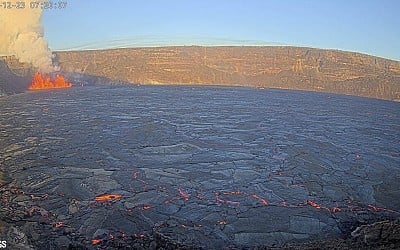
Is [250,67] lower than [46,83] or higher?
higher

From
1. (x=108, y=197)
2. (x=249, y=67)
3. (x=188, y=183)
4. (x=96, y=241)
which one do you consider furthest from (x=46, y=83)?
(x=96, y=241)

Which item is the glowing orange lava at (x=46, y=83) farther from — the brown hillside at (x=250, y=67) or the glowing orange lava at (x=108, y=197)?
the glowing orange lava at (x=108, y=197)

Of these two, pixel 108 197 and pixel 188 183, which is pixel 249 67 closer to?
pixel 188 183

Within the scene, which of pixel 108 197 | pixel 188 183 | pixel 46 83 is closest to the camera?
pixel 108 197

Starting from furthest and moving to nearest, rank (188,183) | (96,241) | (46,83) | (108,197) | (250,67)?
(250,67), (46,83), (188,183), (108,197), (96,241)

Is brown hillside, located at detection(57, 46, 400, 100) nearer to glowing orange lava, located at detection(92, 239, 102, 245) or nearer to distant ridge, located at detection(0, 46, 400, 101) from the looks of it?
distant ridge, located at detection(0, 46, 400, 101)

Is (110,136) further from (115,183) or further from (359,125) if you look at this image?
(359,125)
